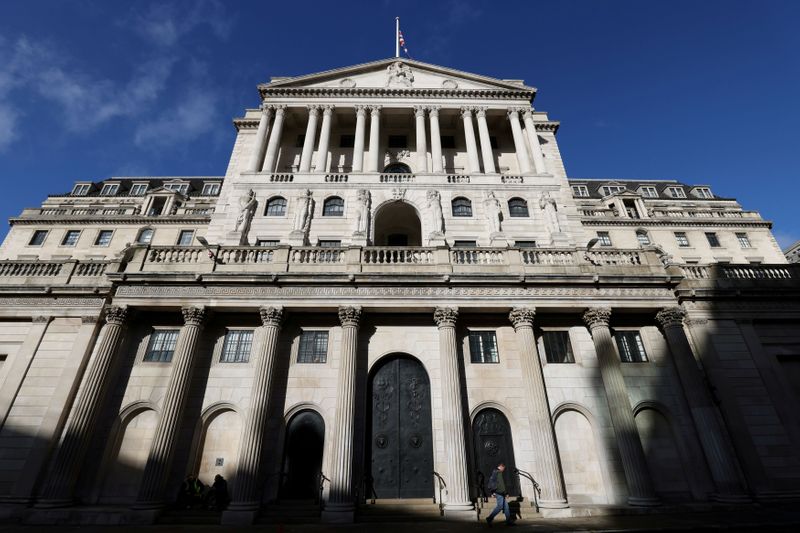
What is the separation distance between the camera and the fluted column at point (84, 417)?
1350cm

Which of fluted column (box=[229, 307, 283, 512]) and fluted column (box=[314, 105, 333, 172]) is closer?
fluted column (box=[229, 307, 283, 512])

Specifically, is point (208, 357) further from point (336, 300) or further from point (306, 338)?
point (336, 300)

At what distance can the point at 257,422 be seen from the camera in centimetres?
1460

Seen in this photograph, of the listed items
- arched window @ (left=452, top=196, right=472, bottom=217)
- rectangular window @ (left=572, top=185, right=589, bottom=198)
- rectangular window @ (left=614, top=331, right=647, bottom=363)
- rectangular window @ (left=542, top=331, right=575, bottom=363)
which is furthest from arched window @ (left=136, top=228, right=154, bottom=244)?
rectangular window @ (left=572, top=185, right=589, bottom=198)

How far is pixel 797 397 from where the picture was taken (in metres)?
16.7

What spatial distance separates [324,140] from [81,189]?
3844cm

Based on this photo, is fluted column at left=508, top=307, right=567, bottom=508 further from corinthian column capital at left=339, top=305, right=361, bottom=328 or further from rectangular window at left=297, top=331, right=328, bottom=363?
rectangular window at left=297, top=331, right=328, bottom=363

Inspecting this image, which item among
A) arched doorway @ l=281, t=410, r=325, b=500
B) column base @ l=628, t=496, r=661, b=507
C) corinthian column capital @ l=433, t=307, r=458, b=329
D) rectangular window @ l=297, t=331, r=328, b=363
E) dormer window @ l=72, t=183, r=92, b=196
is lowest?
column base @ l=628, t=496, r=661, b=507

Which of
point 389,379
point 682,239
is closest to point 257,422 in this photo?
point 389,379

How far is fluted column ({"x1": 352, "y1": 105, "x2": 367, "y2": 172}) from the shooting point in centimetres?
2586

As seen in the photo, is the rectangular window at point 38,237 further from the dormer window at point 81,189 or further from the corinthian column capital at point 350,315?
the corinthian column capital at point 350,315

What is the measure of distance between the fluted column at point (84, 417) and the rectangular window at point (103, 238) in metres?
28.2

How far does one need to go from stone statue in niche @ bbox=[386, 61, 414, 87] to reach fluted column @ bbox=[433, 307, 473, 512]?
68.4ft

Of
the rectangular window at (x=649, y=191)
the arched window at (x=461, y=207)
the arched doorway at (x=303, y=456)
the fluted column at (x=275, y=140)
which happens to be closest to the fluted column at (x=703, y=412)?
the arched window at (x=461, y=207)
